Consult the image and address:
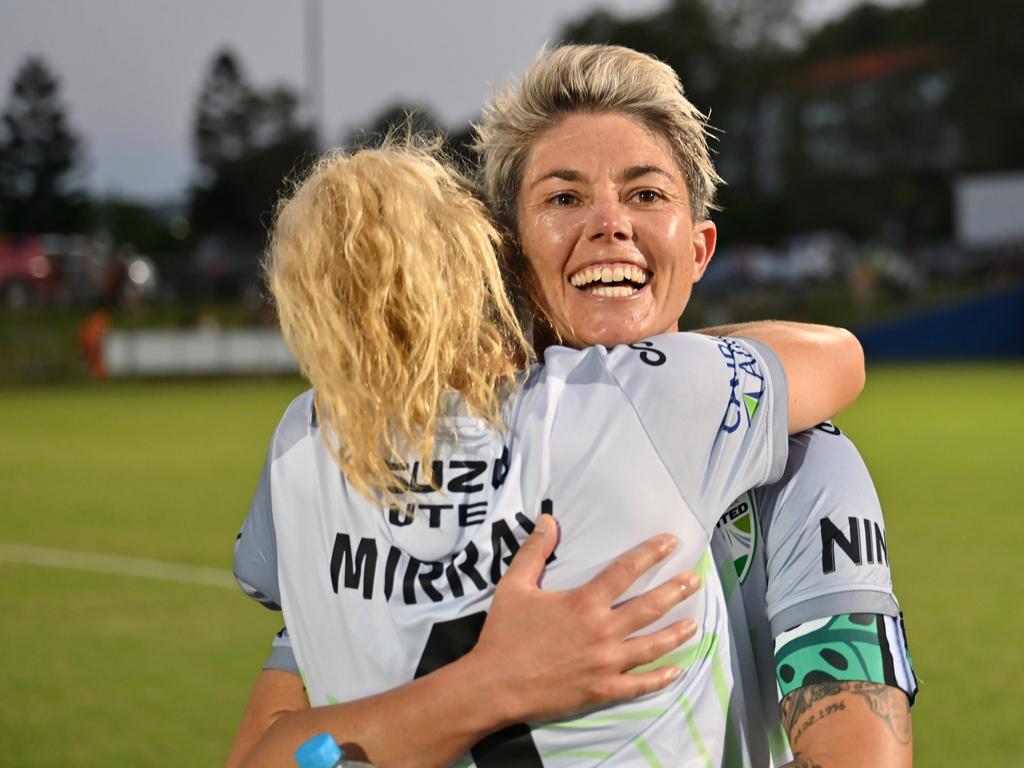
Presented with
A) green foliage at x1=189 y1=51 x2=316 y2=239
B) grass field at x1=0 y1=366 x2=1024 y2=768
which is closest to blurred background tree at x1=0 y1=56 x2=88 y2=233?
green foliage at x1=189 y1=51 x2=316 y2=239

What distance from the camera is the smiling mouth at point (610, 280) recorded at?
8.64 feet

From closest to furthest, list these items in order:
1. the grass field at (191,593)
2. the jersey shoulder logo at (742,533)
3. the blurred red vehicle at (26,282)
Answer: the jersey shoulder logo at (742,533), the grass field at (191,593), the blurred red vehicle at (26,282)

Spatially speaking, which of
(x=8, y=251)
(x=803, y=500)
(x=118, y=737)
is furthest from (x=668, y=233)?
(x=8, y=251)

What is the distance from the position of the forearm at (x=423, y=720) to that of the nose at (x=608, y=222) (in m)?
0.92

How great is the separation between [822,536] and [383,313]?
2.72 feet

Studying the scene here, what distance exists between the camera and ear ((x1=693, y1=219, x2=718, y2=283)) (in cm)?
291

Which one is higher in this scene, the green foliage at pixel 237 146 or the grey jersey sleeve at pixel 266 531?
the grey jersey sleeve at pixel 266 531

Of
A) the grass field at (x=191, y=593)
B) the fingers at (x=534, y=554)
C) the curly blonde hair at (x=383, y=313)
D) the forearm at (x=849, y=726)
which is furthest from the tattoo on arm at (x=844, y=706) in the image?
the grass field at (x=191, y=593)

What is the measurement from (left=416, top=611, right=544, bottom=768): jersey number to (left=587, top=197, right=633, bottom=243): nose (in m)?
0.85

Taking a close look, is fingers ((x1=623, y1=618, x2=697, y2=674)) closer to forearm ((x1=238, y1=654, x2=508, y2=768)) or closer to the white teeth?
forearm ((x1=238, y1=654, x2=508, y2=768))

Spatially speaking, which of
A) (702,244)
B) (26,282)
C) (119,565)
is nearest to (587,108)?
(702,244)

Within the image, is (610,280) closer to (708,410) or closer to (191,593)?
(708,410)

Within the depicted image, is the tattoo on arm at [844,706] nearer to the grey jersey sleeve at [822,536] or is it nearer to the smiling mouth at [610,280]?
the grey jersey sleeve at [822,536]

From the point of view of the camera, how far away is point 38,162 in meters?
70.4
